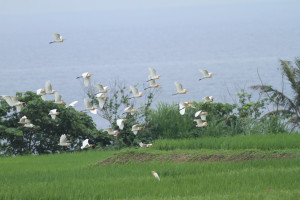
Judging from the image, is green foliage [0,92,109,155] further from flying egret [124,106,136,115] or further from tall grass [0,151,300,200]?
tall grass [0,151,300,200]

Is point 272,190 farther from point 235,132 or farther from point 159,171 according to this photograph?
point 235,132

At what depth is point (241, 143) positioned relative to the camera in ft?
53.8

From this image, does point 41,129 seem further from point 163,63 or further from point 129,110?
point 163,63

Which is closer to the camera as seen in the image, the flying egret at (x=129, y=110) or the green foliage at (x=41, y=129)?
the flying egret at (x=129, y=110)

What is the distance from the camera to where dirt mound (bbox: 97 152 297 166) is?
47.7 feet

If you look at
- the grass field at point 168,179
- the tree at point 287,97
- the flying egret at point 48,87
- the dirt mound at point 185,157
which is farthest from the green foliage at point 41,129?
the tree at point 287,97

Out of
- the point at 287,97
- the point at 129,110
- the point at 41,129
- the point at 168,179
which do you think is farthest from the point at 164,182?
the point at 287,97

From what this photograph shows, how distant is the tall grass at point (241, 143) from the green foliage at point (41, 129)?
14.9 ft

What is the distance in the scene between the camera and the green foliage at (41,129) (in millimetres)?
20922

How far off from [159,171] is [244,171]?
1.70 metres

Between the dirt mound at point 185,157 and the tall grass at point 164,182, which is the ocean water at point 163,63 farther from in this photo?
the tall grass at point 164,182

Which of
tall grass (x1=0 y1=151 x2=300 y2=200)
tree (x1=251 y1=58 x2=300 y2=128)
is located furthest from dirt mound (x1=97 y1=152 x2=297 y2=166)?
tree (x1=251 y1=58 x2=300 y2=128)

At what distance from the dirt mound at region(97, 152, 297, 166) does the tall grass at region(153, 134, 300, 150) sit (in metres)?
1.40

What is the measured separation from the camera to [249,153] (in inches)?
580
